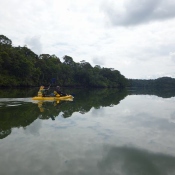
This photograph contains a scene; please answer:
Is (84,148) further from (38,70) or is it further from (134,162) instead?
(38,70)

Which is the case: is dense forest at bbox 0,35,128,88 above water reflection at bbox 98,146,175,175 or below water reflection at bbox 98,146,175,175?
above

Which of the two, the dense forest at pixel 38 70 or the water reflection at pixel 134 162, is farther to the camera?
the dense forest at pixel 38 70

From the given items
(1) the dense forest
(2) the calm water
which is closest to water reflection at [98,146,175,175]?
(2) the calm water

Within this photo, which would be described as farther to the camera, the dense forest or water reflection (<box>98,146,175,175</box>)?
the dense forest

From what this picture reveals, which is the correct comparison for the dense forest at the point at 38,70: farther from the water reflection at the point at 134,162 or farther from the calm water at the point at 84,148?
the water reflection at the point at 134,162

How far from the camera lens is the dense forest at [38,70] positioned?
50.1 m

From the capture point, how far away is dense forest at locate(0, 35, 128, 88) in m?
50.1

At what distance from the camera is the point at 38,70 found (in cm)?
6125

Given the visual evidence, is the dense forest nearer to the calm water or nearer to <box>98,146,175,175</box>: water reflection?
the calm water

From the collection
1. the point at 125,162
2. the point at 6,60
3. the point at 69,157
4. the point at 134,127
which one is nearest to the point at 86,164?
the point at 69,157

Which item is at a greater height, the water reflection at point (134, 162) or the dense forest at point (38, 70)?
the dense forest at point (38, 70)

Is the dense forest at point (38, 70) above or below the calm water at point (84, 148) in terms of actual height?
above

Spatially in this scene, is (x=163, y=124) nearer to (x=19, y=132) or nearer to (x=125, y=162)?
(x=125, y=162)

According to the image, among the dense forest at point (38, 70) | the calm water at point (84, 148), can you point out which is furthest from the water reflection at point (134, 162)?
the dense forest at point (38, 70)
